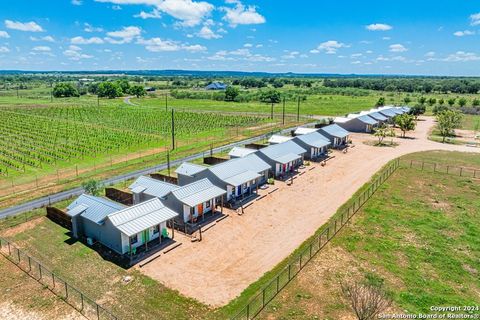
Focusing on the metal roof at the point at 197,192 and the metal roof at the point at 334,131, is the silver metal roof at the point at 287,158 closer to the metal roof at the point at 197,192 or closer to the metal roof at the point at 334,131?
the metal roof at the point at 197,192

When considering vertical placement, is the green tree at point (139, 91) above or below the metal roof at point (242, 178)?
above

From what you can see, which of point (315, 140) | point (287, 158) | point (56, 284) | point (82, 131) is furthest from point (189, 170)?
point (82, 131)

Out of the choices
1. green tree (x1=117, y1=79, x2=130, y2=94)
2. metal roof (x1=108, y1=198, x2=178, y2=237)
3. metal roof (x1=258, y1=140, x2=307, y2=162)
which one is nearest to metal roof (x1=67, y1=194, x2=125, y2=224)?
metal roof (x1=108, y1=198, x2=178, y2=237)

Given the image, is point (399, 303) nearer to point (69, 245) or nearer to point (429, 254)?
point (429, 254)

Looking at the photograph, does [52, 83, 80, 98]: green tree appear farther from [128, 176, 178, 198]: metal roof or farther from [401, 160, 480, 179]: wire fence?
[401, 160, 480, 179]: wire fence

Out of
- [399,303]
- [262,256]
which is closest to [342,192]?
[262,256]

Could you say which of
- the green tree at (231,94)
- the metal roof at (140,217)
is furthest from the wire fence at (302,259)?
the green tree at (231,94)

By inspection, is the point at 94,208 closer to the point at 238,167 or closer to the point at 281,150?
the point at 238,167
